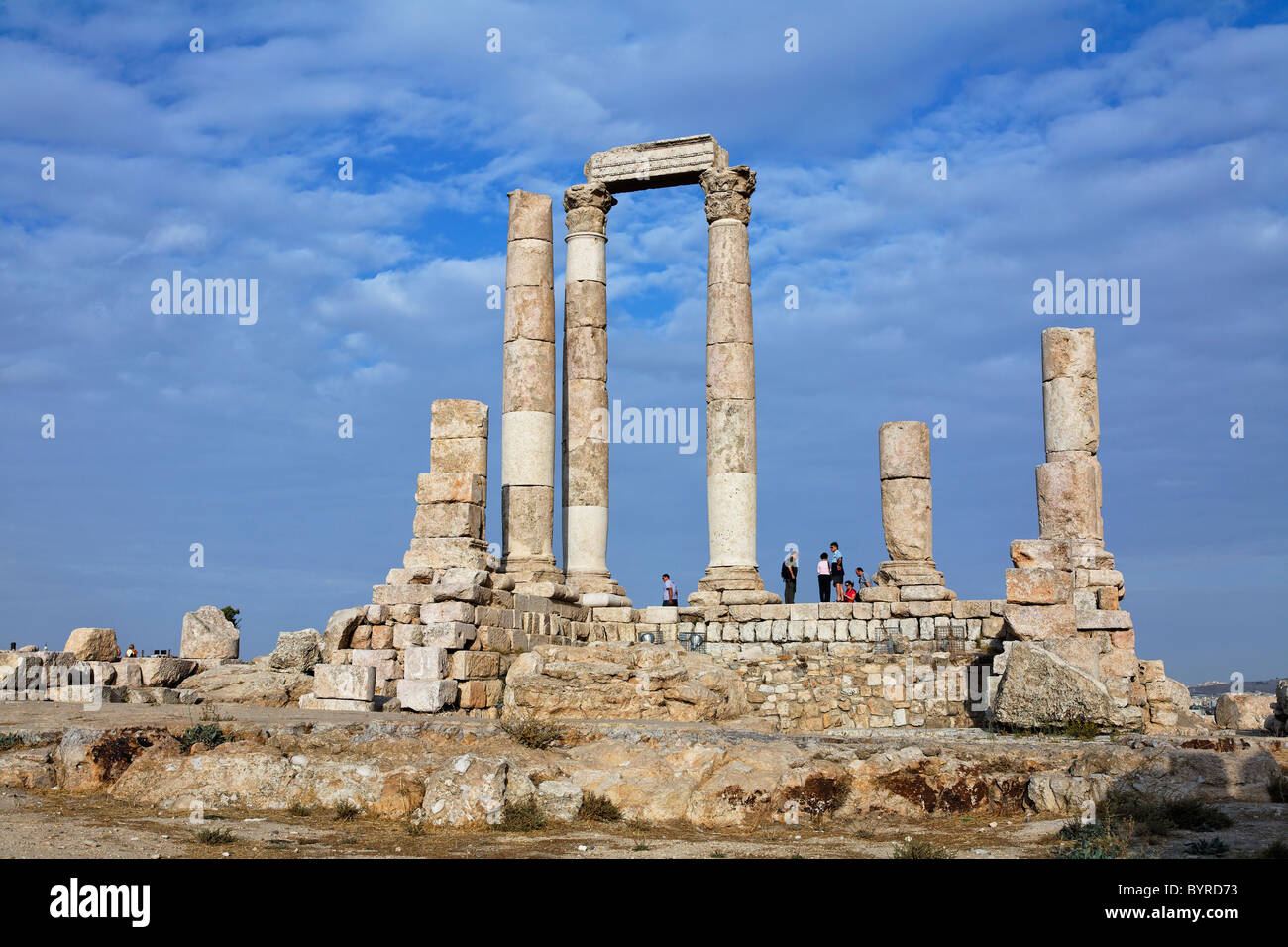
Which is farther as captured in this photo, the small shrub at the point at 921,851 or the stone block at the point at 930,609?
the stone block at the point at 930,609

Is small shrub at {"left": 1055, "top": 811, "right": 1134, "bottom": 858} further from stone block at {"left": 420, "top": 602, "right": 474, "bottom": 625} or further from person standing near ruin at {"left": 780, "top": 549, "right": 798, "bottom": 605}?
person standing near ruin at {"left": 780, "top": 549, "right": 798, "bottom": 605}

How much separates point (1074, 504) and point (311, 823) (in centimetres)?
1795

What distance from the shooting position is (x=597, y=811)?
9750mm

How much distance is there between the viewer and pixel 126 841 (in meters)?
8.09

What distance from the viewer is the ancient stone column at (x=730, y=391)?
23.0 metres

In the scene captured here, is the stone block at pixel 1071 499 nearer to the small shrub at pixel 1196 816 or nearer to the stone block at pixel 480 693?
the stone block at pixel 480 693

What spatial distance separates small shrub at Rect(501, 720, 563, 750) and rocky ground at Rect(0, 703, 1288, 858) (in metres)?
0.03

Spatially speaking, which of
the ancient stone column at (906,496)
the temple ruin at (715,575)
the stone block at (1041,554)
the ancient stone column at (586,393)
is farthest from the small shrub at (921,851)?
the ancient stone column at (586,393)

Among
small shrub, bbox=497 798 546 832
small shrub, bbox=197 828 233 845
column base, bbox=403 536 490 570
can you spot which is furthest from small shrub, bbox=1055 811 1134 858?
column base, bbox=403 536 490 570

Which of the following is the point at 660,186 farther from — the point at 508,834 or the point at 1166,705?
the point at 508,834

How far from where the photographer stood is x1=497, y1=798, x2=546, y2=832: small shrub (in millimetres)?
9281

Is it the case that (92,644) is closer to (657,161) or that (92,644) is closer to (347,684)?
(347,684)

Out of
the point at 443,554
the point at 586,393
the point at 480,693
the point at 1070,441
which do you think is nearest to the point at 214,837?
the point at 480,693
